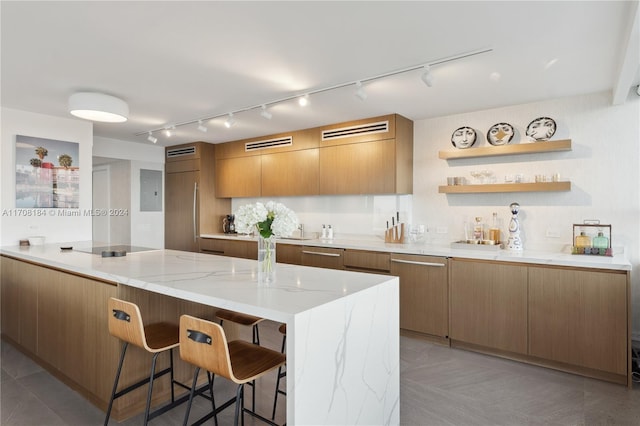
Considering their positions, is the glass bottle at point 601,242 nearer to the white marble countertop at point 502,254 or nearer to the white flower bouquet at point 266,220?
the white marble countertop at point 502,254

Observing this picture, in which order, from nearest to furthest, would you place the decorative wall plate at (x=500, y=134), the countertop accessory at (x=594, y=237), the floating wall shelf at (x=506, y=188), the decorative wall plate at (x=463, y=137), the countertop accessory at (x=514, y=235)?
1. the countertop accessory at (x=594, y=237)
2. the floating wall shelf at (x=506, y=188)
3. the countertop accessory at (x=514, y=235)
4. the decorative wall plate at (x=500, y=134)
5. the decorative wall plate at (x=463, y=137)

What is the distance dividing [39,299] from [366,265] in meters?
Result: 3.04

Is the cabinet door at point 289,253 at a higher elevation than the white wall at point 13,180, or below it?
below

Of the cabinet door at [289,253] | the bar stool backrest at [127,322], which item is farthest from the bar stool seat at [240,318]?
the cabinet door at [289,253]

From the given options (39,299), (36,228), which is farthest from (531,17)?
(36,228)

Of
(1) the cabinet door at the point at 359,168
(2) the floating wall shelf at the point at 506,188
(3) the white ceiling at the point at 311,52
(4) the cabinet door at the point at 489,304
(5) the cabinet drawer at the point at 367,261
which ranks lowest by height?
(4) the cabinet door at the point at 489,304

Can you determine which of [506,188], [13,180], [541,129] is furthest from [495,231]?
[13,180]

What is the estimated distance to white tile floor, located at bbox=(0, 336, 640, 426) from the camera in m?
2.32

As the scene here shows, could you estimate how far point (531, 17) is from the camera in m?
2.09

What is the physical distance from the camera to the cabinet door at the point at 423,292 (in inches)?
143

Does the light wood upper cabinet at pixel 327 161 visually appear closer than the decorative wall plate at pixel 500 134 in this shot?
No

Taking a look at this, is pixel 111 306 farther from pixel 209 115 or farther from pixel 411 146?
pixel 411 146

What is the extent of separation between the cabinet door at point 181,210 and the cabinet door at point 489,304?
4.03m

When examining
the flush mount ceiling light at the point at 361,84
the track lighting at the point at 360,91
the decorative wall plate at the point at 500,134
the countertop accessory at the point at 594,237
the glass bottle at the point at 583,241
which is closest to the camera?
the flush mount ceiling light at the point at 361,84
